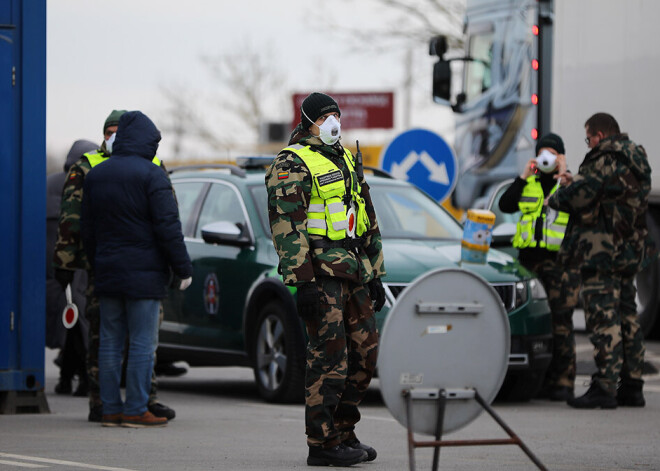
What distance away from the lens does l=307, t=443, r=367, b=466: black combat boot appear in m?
7.59

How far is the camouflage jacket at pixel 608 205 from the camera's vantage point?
10648 millimetres

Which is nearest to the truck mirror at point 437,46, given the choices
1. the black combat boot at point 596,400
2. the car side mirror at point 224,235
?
the car side mirror at point 224,235

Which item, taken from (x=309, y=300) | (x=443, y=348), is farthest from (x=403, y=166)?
(x=443, y=348)

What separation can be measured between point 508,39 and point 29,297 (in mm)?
8476

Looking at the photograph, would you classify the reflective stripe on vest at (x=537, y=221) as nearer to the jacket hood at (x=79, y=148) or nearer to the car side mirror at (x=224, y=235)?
the car side mirror at (x=224, y=235)

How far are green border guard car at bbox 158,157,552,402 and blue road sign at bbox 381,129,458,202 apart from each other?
9.27ft

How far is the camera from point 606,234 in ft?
35.3

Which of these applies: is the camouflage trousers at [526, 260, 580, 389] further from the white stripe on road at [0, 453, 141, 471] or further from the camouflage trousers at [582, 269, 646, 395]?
the white stripe on road at [0, 453, 141, 471]

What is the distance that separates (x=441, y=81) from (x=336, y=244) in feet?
31.5

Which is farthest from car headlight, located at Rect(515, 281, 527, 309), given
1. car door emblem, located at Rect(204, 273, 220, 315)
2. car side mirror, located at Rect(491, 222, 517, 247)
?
car door emblem, located at Rect(204, 273, 220, 315)

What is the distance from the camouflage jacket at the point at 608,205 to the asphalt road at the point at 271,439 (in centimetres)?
109

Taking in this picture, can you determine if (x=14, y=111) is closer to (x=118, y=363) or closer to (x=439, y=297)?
(x=118, y=363)

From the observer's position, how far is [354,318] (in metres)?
7.79

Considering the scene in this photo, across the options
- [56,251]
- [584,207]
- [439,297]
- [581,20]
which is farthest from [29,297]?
[581,20]
